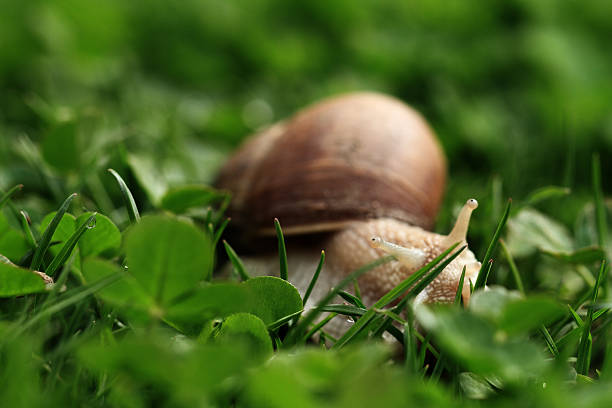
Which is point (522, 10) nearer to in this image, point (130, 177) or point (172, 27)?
point (172, 27)

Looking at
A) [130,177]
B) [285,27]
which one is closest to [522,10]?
[285,27]

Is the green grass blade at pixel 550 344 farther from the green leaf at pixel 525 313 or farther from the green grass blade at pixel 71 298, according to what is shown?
the green grass blade at pixel 71 298

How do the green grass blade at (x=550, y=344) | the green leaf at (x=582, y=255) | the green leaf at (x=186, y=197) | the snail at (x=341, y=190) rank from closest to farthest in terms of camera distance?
1. the green grass blade at (x=550, y=344)
2. the green leaf at (x=582, y=255)
3. the green leaf at (x=186, y=197)
4. the snail at (x=341, y=190)

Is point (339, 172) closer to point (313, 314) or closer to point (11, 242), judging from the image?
point (313, 314)

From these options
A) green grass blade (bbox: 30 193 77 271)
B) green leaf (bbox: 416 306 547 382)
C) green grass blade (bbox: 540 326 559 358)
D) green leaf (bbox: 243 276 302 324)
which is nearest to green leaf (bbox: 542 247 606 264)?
green grass blade (bbox: 540 326 559 358)

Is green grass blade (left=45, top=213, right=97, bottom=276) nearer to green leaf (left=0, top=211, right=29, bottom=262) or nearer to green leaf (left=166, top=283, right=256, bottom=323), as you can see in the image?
green leaf (left=0, top=211, right=29, bottom=262)

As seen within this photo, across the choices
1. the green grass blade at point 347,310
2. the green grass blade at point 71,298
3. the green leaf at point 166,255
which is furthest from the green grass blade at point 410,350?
the green grass blade at point 71,298
